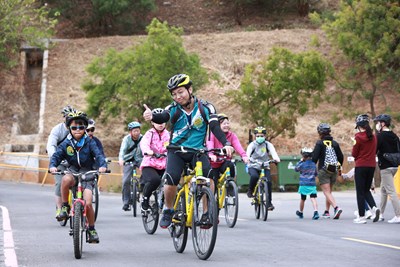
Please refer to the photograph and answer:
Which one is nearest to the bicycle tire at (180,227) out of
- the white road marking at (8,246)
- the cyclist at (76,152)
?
the cyclist at (76,152)

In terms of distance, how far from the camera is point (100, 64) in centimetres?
4169

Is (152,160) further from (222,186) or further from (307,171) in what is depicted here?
(307,171)

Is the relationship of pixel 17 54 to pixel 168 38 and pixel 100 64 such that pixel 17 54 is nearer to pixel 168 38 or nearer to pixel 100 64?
pixel 100 64

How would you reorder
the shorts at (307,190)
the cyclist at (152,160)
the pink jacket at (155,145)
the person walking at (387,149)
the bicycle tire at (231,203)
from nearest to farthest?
1. the cyclist at (152,160)
2. the pink jacket at (155,145)
3. the bicycle tire at (231,203)
4. the person walking at (387,149)
5. the shorts at (307,190)

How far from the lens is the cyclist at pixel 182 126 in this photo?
11.4 metres

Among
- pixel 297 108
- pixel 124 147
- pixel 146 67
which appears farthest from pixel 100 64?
pixel 124 147

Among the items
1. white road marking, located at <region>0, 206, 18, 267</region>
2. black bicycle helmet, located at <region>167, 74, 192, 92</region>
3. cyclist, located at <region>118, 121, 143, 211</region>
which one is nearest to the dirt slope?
cyclist, located at <region>118, 121, 143, 211</region>

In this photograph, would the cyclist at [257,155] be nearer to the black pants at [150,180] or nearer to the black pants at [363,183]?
the black pants at [363,183]

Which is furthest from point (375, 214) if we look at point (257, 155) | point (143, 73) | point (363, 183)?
point (143, 73)

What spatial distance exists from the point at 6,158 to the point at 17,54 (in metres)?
13.5

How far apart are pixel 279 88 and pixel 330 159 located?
1883 centimetres

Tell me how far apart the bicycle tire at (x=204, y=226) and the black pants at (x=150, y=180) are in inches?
162

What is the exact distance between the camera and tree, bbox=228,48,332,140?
3697 centimetres

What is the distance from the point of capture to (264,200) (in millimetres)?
17703
